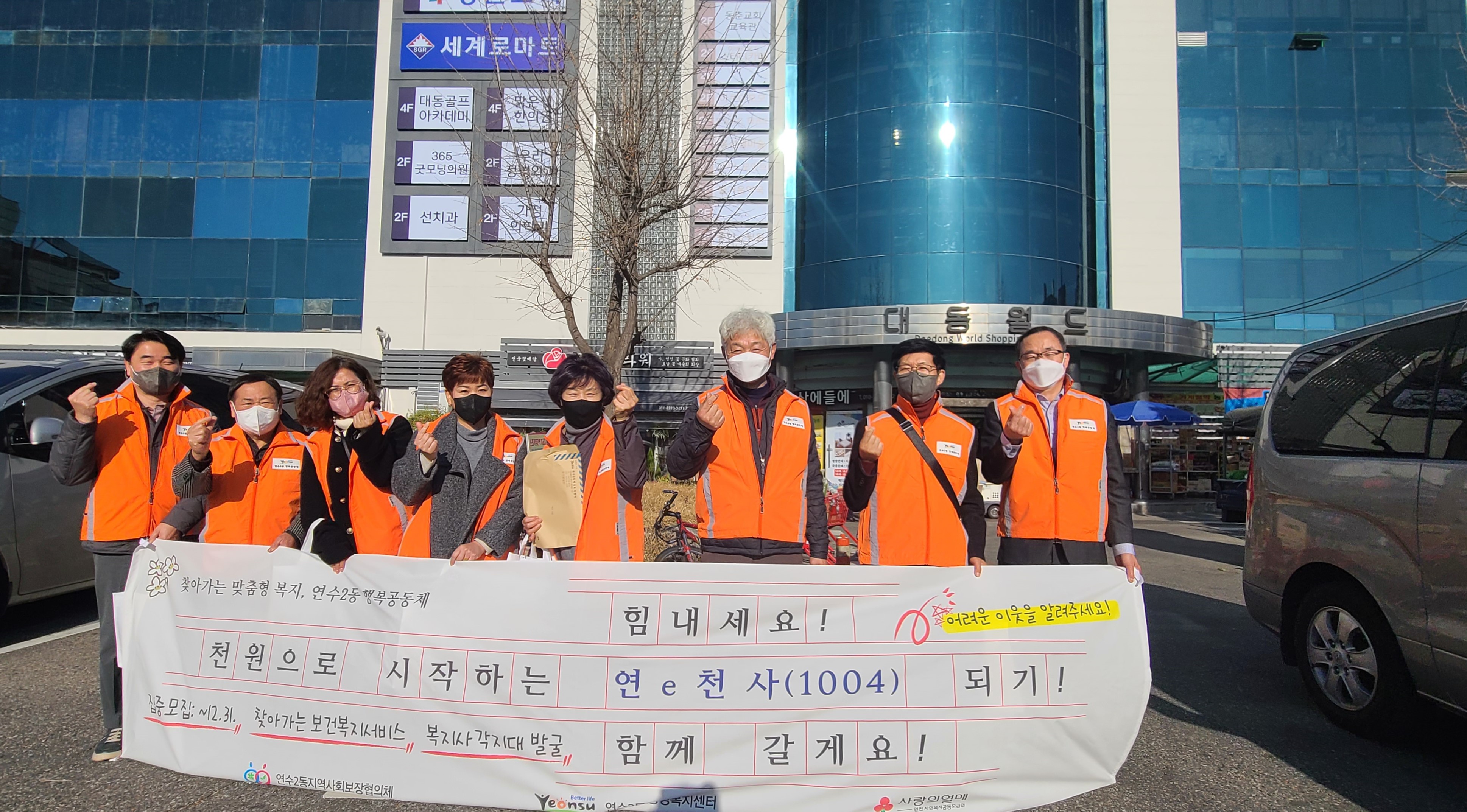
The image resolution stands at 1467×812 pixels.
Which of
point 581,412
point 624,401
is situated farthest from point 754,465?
point 581,412

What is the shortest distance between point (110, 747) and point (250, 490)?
1.23 meters

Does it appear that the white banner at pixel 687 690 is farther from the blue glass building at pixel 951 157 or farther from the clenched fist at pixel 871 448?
the blue glass building at pixel 951 157

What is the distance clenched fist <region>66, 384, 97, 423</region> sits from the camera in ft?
10.9

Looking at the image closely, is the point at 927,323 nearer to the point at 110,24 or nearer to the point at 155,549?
the point at 155,549

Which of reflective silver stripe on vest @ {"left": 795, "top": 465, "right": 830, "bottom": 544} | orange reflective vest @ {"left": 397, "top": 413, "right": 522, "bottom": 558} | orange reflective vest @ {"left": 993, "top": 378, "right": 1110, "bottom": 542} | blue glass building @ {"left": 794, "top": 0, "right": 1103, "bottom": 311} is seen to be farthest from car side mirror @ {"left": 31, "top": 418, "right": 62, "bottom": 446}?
blue glass building @ {"left": 794, "top": 0, "right": 1103, "bottom": 311}

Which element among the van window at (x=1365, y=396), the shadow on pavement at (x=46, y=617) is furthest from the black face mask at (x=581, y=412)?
the shadow on pavement at (x=46, y=617)

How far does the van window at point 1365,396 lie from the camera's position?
148 inches

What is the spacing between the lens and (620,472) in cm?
355

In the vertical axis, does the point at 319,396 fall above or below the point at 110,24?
below

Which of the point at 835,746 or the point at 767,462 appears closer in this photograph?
the point at 835,746

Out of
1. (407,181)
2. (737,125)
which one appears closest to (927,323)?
(737,125)

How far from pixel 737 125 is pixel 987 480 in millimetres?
18523

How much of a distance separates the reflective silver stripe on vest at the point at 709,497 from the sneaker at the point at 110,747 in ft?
9.17

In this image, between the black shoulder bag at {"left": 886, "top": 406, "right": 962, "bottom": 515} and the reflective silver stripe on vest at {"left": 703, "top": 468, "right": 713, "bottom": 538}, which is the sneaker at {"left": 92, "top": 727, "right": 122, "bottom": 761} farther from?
the black shoulder bag at {"left": 886, "top": 406, "right": 962, "bottom": 515}
